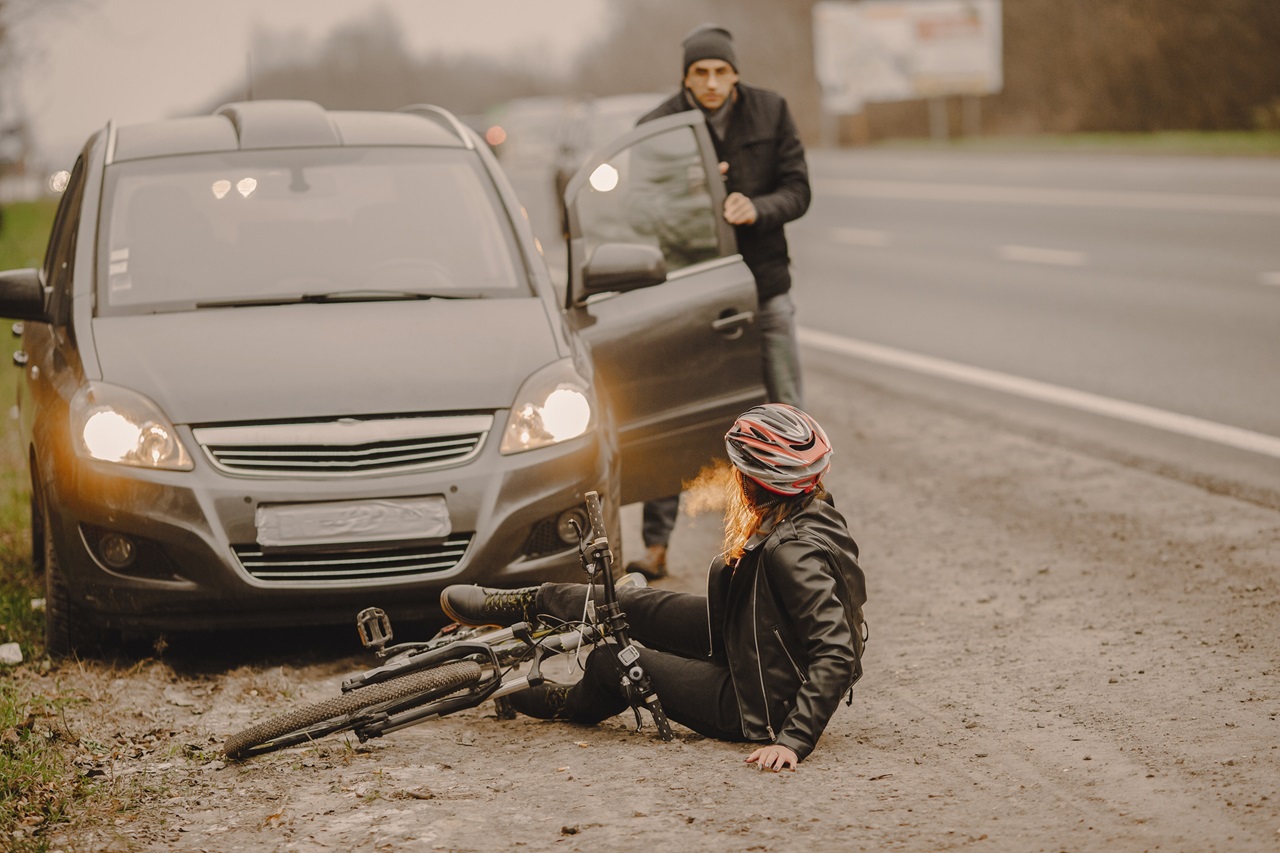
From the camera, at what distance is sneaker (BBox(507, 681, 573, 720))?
4.98 meters

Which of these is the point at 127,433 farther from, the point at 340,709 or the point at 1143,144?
the point at 1143,144

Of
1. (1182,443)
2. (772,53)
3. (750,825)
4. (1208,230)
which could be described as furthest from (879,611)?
(772,53)

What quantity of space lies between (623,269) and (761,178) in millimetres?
1029

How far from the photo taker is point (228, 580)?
533 cm

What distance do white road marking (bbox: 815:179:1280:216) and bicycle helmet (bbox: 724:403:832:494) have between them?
16767 millimetres

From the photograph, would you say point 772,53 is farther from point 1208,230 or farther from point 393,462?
point 393,462

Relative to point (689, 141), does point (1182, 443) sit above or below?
below

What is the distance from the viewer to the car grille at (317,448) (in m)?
5.42

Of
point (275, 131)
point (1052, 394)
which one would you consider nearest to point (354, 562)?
point (275, 131)

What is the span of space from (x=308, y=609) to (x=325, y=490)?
392 millimetres

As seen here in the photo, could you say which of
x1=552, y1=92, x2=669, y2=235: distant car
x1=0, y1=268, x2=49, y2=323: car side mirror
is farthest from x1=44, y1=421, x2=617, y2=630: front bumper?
x1=552, y1=92, x2=669, y2=235: distant car

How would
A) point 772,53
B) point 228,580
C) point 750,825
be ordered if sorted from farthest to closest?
point 772,53, point 228,580, point 750,825

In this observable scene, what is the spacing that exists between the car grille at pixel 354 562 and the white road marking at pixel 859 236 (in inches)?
623

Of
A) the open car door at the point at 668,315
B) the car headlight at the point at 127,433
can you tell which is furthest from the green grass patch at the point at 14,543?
the open car door at the point at 668,315
